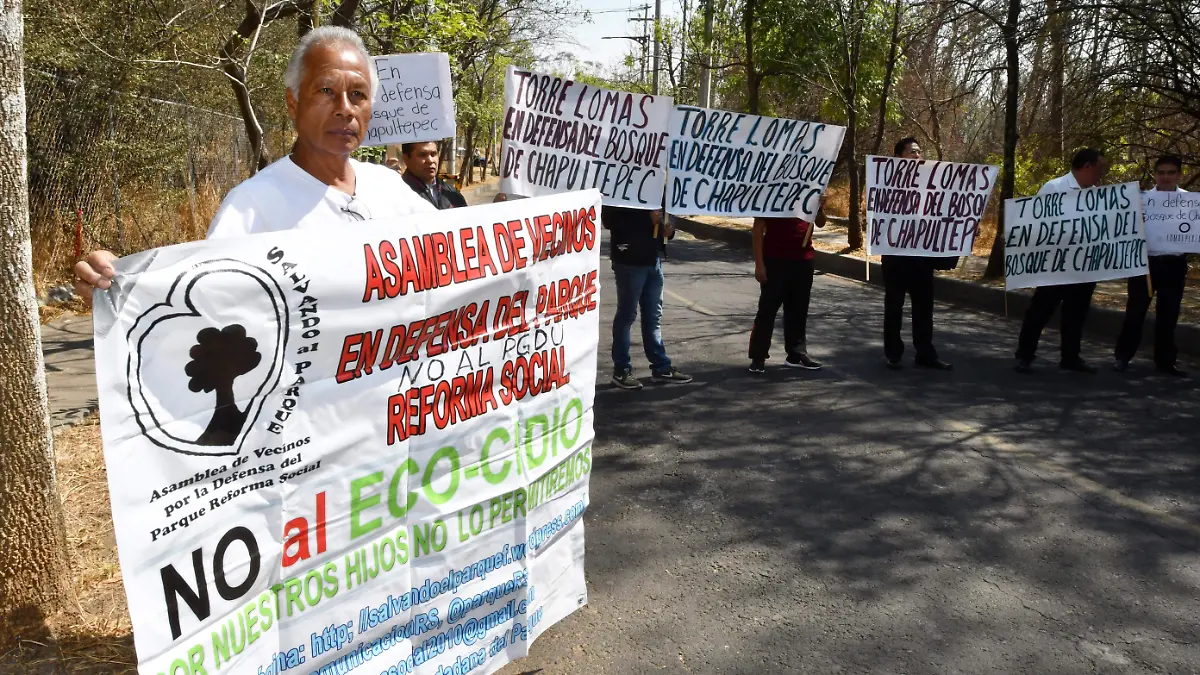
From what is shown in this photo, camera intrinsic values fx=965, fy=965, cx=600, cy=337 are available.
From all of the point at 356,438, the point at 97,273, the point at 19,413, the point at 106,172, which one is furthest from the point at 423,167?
the point at 106,172

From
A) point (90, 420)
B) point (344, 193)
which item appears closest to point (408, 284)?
point (344, 193)

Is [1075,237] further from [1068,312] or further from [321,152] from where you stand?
[321,152]

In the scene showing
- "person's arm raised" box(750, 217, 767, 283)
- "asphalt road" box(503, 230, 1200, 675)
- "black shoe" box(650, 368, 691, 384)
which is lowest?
"asphalt road" box(503, 230, 1200, 675)

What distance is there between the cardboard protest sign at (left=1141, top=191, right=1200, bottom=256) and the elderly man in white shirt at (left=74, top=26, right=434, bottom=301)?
7225mm

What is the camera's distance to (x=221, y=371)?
2055 mm

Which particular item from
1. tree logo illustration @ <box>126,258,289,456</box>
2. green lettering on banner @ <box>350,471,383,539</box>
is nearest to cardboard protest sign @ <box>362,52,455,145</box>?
green lettering on banner @ <box>350,471,383,539</box>

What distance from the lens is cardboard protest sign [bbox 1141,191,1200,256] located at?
7684 mm

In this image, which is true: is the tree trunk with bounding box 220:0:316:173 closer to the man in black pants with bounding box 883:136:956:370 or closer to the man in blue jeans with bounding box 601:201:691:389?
the man in blue jeans with bounding box 601:201:691:389

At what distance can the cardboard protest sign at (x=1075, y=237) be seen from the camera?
25.5 ft

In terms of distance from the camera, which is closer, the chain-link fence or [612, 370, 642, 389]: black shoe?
[612, 370, 642, 389]: black shoe

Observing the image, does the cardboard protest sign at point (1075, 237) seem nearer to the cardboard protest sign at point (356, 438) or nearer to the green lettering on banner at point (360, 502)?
the cardboard protest sign at point (356, 438)

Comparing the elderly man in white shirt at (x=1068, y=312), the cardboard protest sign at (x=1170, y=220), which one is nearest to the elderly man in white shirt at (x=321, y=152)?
the elderly man in white shirt at (x=1068, y=312)

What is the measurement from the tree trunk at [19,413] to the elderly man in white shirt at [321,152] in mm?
971

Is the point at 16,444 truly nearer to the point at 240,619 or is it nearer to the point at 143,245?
the point at 240,619
